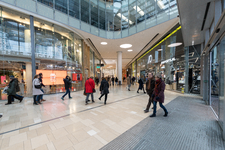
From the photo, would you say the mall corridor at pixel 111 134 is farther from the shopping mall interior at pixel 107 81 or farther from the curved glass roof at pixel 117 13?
the curved glass roof at pixel 117 13

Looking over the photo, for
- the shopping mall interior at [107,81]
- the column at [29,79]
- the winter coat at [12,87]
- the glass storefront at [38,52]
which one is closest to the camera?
the shopping mall interior at [107,81]

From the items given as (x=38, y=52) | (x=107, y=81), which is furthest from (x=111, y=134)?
(x=38, y=52)

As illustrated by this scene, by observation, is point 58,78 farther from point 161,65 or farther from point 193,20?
point 161,65

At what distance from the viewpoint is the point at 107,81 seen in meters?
5.81

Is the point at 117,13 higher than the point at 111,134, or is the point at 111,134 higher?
the point at 117,13

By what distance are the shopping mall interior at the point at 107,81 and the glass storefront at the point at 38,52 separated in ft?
0.22

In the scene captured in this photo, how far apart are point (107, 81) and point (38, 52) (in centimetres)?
724

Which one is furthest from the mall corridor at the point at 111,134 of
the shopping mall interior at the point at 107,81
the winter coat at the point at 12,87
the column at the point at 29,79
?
the column at the point at 29,79

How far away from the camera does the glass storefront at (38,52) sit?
7.31 metres

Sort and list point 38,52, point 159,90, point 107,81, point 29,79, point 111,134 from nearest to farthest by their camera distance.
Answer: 1. point 111,134
2. point 159,90
3. point 107,81
4. point 29,79
5. point 38,52

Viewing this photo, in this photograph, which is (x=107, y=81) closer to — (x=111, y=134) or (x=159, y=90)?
(x=159, y=90)

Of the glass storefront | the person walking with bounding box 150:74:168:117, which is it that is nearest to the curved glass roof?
the glass storefront

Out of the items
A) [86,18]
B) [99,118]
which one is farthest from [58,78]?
[99,118]

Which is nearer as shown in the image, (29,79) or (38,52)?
(29,79)
